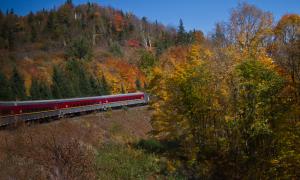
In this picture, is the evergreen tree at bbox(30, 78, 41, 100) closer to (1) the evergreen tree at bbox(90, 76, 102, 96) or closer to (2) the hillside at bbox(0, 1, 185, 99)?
(2) the hillside at bbox(0, 1, 185, 99)

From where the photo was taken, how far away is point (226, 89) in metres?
24.5

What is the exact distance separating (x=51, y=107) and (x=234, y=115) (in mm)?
20296

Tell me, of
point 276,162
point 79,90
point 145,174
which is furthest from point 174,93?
point 79,90

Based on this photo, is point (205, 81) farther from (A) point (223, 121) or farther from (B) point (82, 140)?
(B) point (82, 140)

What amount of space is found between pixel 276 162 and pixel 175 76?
9111 millimetres

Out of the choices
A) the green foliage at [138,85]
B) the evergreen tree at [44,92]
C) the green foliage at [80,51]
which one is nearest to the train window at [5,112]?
the evergreen tree at [44,92]

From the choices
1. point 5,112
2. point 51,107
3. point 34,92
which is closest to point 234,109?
point 5,112

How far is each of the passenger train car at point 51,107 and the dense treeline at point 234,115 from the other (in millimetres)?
11326

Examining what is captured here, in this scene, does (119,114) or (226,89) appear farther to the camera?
(119,114)

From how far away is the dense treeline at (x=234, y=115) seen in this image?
22.0 metres

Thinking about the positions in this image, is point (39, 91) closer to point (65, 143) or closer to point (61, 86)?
point (61, 86)

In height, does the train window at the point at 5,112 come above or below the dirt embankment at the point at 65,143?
above

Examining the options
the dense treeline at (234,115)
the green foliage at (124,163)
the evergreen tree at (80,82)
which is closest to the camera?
the dense treeline at (234,115)

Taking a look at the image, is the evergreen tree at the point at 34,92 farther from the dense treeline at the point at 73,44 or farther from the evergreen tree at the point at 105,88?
the evergreen tree at the point at 105,88
